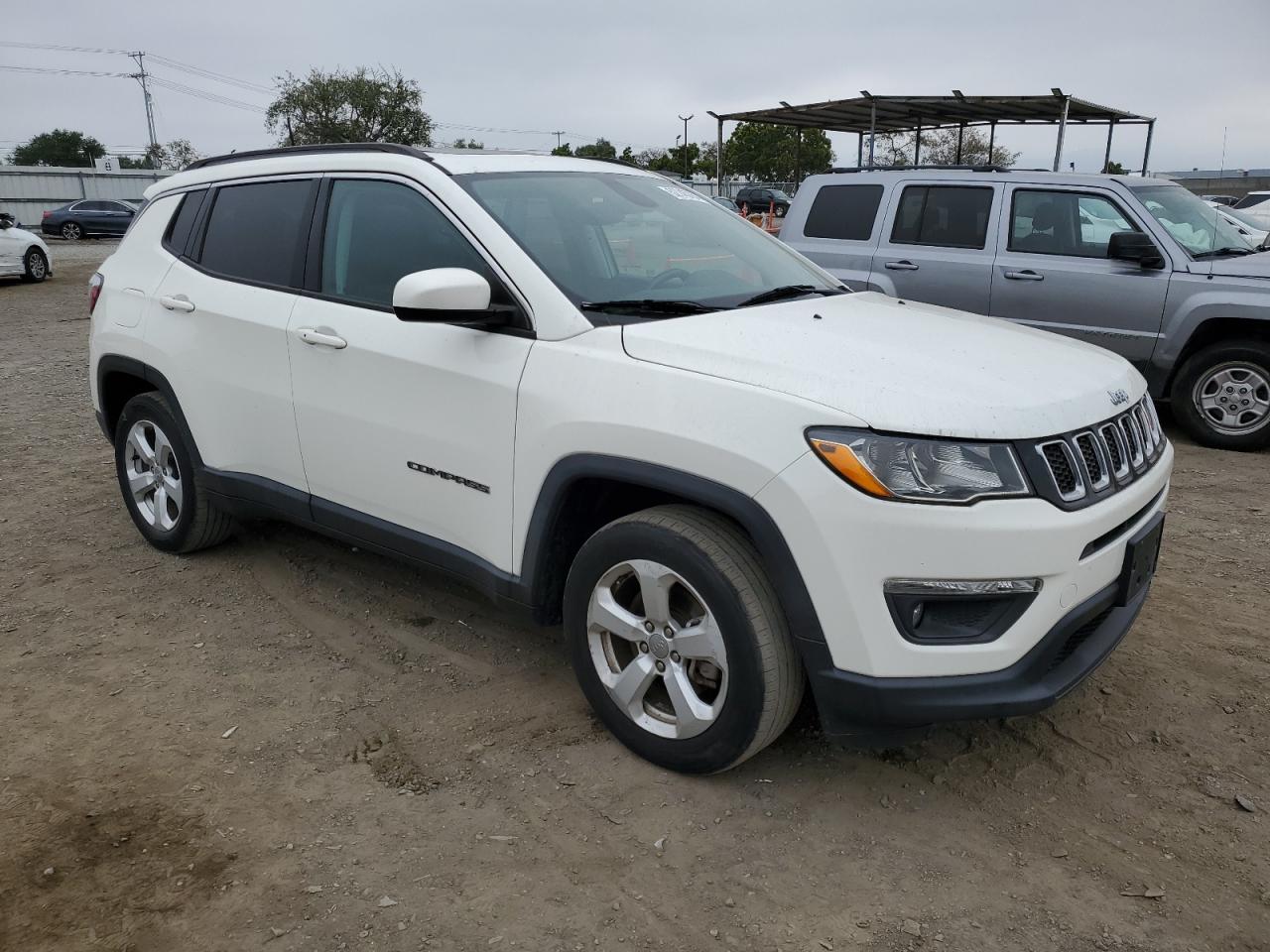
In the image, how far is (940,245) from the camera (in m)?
7.78

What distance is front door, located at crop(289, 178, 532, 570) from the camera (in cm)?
320

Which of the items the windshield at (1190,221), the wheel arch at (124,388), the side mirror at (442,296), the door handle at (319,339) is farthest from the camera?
the windshield at (1190,221)

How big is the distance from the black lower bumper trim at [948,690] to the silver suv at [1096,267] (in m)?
4.98

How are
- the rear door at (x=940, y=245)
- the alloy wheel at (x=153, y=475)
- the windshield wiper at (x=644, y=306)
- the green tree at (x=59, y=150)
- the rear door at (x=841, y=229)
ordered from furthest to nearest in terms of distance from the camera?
the green tree at (x=59, y=150), the rear door at (x=841, y=229), the rear door at (x=940, y=245), the alloy wheel at (x=153, y=475), the windshield wiper at (x=644, y=306)

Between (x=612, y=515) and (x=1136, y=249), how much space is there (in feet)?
17.2

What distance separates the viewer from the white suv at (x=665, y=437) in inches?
98.7

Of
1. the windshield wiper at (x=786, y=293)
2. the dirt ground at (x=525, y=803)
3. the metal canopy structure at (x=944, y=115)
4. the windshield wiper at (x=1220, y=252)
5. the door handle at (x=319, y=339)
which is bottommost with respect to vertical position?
the dirt ground at (x=525, y=803)

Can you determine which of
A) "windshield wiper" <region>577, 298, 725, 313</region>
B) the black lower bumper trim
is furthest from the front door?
the black lower bumper trim

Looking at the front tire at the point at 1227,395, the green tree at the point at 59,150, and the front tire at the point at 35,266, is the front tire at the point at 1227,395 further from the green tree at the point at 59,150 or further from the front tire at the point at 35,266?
the green tree at the point at 59,150

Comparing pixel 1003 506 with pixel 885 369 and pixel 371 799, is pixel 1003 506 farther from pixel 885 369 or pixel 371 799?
pixel 371 799

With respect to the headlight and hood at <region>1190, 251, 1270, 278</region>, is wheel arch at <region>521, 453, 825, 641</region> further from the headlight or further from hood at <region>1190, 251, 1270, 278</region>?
hood at <region>1190, 251, 1270, 278</region>

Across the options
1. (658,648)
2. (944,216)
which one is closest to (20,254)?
(944,216)

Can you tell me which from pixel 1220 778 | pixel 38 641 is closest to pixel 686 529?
pixel 1220 778

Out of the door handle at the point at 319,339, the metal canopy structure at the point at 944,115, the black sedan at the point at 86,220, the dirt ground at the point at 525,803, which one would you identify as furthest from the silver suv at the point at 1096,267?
the black sedan at the point at 86,220
